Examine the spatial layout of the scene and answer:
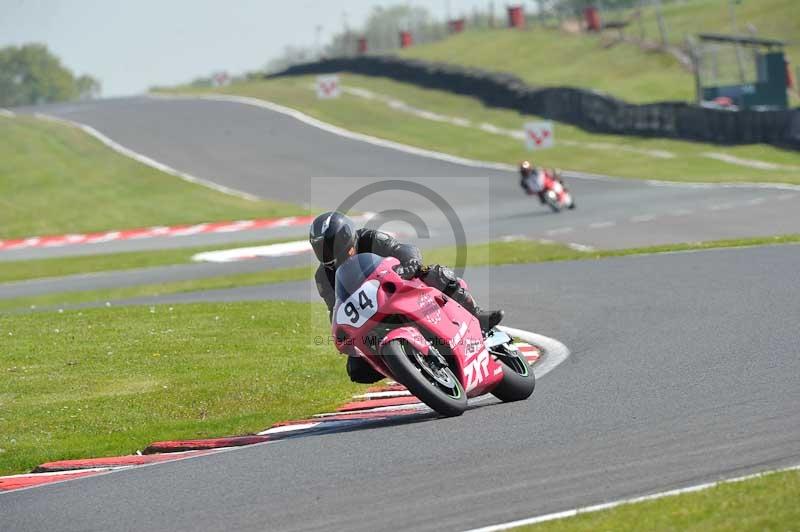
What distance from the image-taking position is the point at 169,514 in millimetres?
6770

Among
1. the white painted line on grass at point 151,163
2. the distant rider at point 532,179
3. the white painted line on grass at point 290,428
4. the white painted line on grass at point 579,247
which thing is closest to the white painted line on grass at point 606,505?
the white painted line on grass at point 290,428

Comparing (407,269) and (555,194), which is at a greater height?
(407,269)

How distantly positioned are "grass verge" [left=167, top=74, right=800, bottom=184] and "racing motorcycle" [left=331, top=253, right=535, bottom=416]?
24748mm

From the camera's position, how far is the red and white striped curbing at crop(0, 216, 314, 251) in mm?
34406

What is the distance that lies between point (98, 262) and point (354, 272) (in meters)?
22.2

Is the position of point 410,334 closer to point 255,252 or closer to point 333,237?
point 333,237

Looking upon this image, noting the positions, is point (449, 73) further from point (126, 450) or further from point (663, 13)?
point (126, 450)

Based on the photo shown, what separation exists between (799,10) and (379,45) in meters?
31.5

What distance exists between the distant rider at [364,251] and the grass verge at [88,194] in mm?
27252

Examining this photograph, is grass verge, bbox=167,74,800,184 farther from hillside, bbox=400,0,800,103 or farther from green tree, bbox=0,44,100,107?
green tree, bbox=0,44,100,107

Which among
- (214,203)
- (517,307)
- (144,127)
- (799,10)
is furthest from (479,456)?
(799,10)

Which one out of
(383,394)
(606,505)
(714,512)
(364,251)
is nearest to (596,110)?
(383,394)

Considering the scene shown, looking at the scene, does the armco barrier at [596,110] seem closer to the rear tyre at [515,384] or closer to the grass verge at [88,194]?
the grass verge at [88,194]

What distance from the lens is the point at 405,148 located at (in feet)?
154
